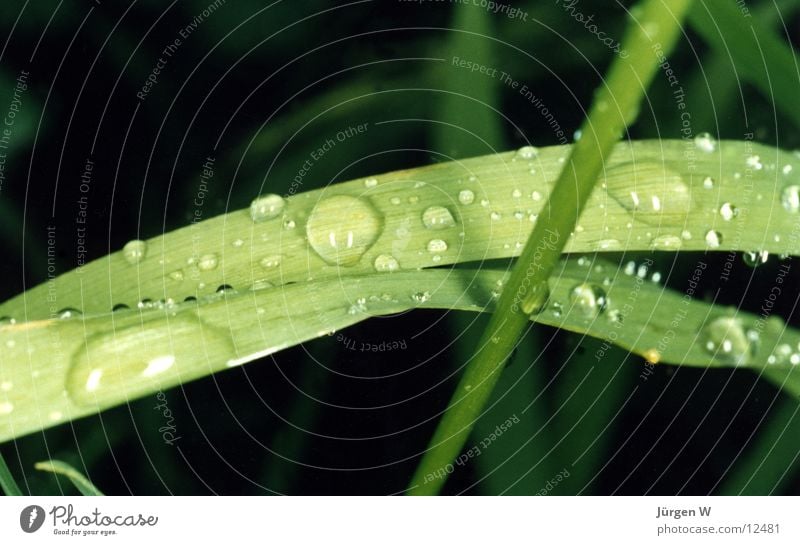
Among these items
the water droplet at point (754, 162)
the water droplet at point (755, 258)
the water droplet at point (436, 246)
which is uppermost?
the water droplet at point (754, 162)

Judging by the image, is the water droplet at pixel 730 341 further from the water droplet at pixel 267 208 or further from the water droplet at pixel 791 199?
the water droplet at pixel 267 208

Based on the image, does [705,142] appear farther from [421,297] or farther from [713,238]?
[421,297]

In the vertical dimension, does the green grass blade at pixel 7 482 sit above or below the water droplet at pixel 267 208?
below

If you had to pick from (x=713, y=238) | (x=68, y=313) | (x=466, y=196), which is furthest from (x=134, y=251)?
(x=713, y=238)

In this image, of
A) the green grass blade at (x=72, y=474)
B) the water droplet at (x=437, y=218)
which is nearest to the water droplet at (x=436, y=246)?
the water droplet at (x=437, y=218)

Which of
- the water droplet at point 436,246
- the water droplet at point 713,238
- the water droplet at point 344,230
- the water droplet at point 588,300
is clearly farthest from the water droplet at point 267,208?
the water droplet at point 713,238
